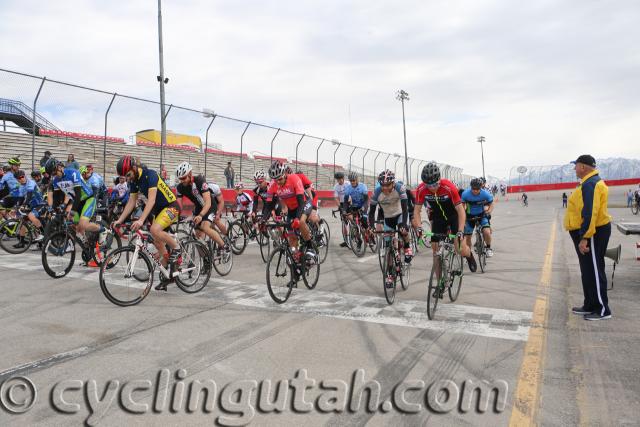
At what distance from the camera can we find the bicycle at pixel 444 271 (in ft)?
17.8

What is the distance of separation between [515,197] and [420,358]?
199ft

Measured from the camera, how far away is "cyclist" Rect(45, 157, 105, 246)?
26.5 feet

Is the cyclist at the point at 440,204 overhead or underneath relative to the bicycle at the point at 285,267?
overhead

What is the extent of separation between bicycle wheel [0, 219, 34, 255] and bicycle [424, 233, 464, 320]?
937cm

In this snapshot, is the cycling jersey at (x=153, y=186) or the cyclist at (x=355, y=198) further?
the cyclist at (x=355, y=198)

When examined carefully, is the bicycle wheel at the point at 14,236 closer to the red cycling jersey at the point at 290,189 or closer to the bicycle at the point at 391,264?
the red cycling jersey at the point at 290,189

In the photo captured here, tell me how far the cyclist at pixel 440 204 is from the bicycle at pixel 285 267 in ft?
5.62

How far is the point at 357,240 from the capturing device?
1084cm

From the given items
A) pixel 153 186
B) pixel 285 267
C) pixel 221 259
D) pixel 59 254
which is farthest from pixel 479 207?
pixel 59 254

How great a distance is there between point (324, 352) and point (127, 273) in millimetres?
3244

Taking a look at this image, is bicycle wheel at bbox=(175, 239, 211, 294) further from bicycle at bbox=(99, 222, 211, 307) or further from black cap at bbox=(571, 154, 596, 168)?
black cap at bbox=(571, 154, 596, 168)

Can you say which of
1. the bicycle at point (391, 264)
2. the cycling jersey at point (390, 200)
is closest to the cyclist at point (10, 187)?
the cycling jersey at point (390, 200)

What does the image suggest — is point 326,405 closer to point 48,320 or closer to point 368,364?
point 368,364

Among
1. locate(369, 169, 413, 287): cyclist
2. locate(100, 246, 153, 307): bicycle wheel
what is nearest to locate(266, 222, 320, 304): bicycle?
locate(369, 169, 413, 287): cyclist
